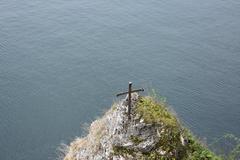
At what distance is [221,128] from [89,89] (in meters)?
15.5

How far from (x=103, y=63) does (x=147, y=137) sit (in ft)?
130

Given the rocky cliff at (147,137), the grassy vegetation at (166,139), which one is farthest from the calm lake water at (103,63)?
the grassy vegetation at (166,139)

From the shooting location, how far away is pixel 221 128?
44250 mm

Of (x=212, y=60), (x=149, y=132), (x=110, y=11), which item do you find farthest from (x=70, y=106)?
(x=149, y=132)

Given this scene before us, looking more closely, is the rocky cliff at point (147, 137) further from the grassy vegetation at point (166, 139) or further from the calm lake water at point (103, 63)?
the calm lake water at point (103, 63)

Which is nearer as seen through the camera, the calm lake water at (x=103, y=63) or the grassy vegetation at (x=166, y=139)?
the grassy vegetation at (x=166, y=139)

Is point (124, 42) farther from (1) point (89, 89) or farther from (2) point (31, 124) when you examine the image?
(2) point (31, 124)

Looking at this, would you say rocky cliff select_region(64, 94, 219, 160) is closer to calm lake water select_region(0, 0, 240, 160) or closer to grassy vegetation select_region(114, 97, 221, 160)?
grassy vegetation select_region(114, 97, 221, 160)

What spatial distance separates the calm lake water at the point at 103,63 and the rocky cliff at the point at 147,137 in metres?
25.8

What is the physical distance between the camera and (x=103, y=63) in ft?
179

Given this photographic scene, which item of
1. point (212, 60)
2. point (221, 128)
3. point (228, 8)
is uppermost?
point (228, 8)

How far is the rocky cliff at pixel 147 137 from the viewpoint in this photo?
1495 centimetres

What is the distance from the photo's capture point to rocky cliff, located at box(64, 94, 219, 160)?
1495 centimetres

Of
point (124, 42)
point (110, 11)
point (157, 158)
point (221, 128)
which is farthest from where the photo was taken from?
point (110, 11)
